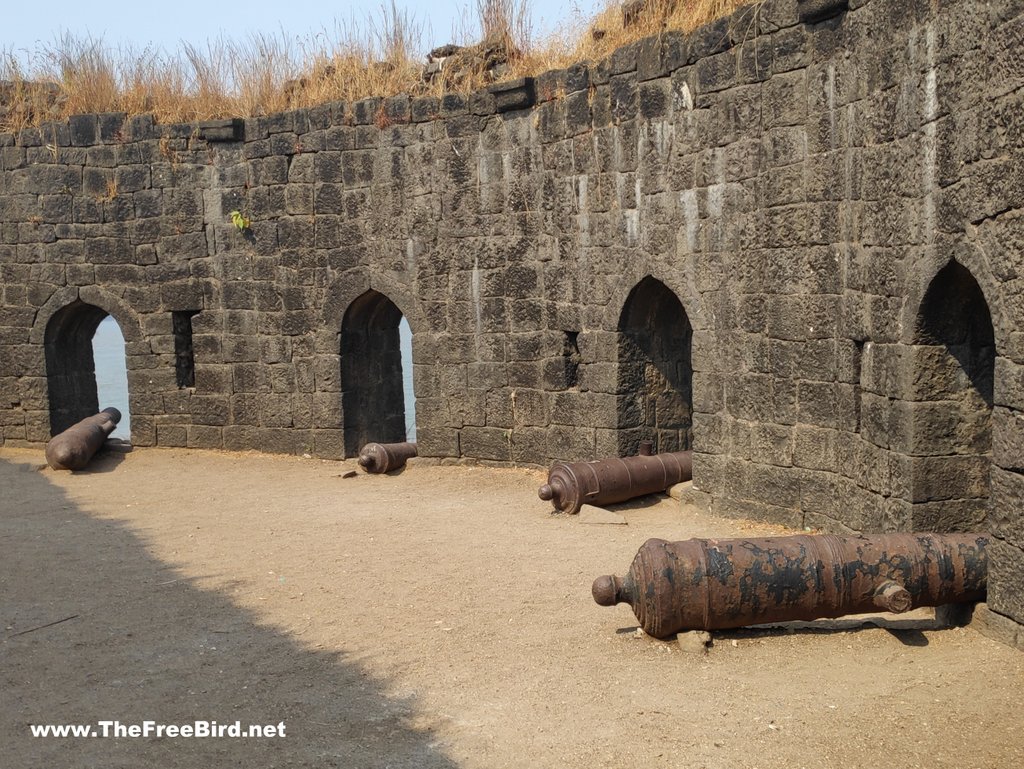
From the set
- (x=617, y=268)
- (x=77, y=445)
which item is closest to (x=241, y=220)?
(x=77, y=445)

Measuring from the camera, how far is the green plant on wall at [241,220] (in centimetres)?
1338

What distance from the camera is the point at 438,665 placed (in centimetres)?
588

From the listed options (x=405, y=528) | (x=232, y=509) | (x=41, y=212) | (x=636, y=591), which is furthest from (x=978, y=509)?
(x=41, y=212)

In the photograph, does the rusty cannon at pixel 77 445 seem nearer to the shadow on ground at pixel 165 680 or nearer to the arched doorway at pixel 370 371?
the arched doorway at pixel 370 371

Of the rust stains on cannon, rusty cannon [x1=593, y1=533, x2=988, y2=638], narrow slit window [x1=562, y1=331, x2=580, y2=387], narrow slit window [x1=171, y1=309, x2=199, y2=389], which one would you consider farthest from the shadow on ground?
narrow slit window [x1=171, y1=309, x2=199, y2=389]

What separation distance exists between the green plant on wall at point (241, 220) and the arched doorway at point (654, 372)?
16.9ft

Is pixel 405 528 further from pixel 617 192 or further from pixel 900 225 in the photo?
pixel 900 225

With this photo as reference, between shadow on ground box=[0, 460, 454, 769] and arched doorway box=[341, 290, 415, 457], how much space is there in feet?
16.7

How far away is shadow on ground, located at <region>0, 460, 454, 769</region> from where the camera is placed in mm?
4781

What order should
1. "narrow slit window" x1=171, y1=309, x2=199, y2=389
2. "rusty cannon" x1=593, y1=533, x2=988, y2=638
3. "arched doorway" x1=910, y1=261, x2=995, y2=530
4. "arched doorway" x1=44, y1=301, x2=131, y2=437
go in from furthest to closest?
"arched doorway" x1=44, y1=301, x2=131, y2=437, "narrow slit window" x1=171, y1=309, x2=199, y2=389, "arched doorway" x1=910, y1=261, x2=995, y2=530, "rusty cannon" x1=593, y1=533, x2=988, y2=638

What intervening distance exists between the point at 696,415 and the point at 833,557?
4.17m

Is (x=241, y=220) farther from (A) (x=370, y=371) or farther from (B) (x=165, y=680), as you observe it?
(B) (x=165, y=680)

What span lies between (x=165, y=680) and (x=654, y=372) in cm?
654

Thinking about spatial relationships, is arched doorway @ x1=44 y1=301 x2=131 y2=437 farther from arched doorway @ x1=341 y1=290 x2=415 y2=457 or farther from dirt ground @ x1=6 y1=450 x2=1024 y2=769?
dirt ground @ x1=6 y1=450 x2=1024 y2=769
